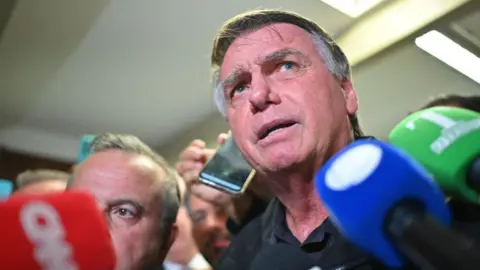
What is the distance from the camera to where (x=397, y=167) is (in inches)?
15.0

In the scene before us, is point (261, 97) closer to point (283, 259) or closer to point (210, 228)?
point (283, 259)

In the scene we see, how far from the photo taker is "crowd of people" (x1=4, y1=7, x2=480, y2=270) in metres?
0.66

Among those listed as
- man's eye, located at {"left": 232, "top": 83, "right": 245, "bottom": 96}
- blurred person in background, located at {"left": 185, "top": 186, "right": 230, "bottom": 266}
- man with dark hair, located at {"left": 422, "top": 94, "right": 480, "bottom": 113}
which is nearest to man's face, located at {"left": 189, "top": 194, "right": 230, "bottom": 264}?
blurred person in background, located at {"left": 185, "top": 186, "right": 230, "bottom": 266}

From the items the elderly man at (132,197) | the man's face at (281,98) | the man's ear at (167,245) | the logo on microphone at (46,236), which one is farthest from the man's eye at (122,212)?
the logo on microphone at (46,236)

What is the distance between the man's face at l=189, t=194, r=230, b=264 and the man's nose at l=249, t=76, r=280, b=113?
48cm

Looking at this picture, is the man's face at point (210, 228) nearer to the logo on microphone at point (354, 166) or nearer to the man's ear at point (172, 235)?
the man's ear at point (172, 235)

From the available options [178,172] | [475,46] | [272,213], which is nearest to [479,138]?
[272,213]

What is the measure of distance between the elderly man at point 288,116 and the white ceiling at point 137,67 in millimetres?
727

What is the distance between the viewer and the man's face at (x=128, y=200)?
87cm

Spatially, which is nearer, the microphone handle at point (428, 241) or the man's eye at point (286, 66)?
the microphone handle at point (428, 241)

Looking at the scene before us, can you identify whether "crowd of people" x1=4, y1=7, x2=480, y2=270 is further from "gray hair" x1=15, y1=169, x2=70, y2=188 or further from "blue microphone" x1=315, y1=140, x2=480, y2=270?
"gray hair" x1=15, y1=169, x2=70, y2=188

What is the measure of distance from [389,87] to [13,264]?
1389mm

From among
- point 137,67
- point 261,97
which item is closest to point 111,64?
point 137,67

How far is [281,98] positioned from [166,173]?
0.38m
